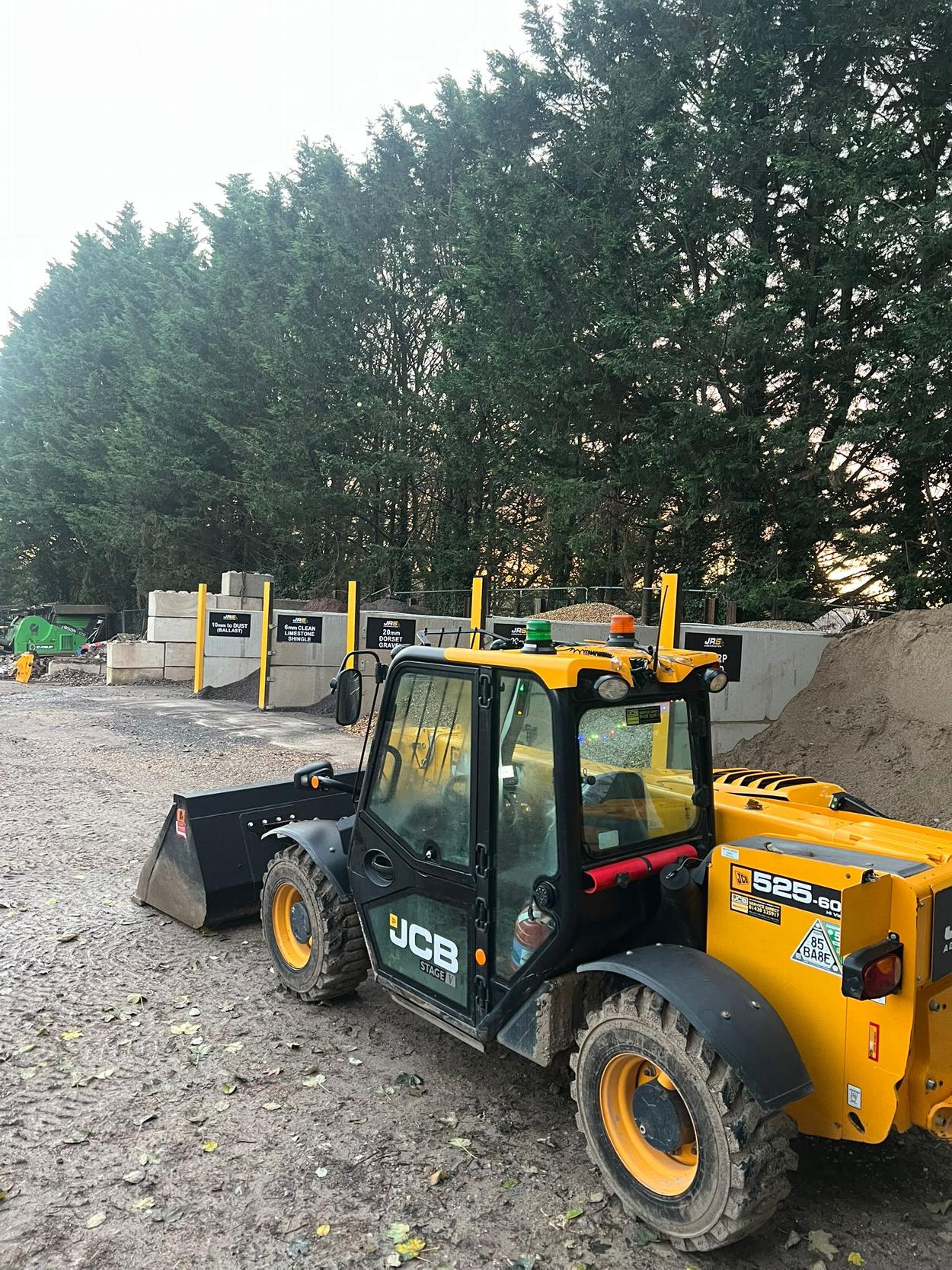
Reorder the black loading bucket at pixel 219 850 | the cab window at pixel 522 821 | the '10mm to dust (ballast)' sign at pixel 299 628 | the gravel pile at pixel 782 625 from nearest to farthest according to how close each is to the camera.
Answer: the cab window at pixel 522 821 < the black loading bucket at pixel 219 850 < the gravel pile at pixel 782 625 < the '10mm to dust (ballast)' sign at pixel 299 628

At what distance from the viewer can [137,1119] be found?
130 inches

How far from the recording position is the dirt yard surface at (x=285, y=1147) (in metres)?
2.65

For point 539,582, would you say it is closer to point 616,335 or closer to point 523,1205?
point 616,335

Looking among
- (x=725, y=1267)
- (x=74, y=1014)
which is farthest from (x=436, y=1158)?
(x=74, y=1014)

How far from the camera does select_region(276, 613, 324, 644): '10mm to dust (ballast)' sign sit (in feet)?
53.2

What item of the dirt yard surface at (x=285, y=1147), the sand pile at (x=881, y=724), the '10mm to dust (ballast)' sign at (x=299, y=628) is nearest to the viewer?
the dirt yard surface at (x=285, y=1147)

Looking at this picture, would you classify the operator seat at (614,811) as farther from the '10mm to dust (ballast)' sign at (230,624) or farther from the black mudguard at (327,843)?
the '10mm to dust (ballast)' sign at (230,624)

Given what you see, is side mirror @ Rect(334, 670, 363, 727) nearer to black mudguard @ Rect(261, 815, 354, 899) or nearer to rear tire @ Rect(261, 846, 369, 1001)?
black mudguard @ Rect(261, 815, 354, 899)

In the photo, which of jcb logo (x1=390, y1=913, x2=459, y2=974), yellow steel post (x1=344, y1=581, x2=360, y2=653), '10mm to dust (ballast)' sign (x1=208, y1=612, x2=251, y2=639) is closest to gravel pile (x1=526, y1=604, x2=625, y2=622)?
yellow steel post (x1=344, y1=581, x2=360, y2=653)

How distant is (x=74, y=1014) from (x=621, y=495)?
14.0 meters

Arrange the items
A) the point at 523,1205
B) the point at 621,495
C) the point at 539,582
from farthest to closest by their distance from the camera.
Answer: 1. the point at 539,582
2. the point at 621,495
3. the point at 523,1205

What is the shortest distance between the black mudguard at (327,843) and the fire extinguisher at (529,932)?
46.5 inches

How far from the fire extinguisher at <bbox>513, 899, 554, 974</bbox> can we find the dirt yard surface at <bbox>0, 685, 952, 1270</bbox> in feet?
2.41

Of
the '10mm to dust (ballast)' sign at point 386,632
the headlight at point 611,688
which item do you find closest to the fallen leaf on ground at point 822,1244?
the headlight at point 611,688
